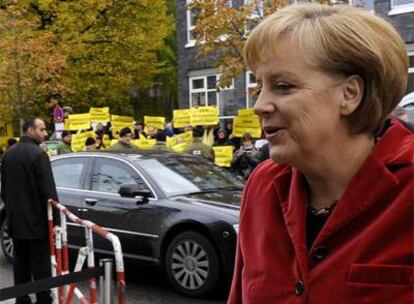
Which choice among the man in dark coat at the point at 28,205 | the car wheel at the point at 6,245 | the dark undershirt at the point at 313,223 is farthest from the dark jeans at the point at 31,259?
the dark undershirt at the point at 313,223

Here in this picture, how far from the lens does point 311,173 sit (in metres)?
1.67

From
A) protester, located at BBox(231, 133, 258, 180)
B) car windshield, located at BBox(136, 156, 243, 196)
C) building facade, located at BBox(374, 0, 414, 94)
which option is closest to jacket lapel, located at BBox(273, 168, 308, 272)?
car windshield, located at BBox(136, 156, 243, 196)

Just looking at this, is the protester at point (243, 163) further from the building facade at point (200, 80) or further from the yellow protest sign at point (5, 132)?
the yellow protest sign at point (5, 132)

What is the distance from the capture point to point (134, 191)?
7312mm

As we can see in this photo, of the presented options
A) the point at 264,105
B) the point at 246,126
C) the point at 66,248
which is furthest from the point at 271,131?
the point at 246,126

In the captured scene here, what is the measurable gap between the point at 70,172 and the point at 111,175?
829 millimetres

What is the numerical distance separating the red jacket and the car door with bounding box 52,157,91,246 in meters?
6.49

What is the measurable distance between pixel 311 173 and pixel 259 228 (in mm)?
221

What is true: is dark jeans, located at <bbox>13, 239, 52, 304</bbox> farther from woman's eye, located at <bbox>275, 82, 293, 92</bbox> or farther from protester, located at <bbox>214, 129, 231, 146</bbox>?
protester, located at <bbox>214, 129, 231, 146</bbox>

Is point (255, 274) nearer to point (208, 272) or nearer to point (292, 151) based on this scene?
point (292, 151)

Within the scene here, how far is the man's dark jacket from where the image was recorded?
649cm

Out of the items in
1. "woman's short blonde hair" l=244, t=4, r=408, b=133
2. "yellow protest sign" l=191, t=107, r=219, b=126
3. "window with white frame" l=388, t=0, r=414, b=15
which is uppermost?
"window with white frame" l=388, t=0, r=414, b=15

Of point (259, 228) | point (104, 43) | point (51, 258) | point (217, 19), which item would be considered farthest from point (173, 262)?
point (104, 43)

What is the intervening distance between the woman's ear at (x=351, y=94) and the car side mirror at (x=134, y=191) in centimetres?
585
